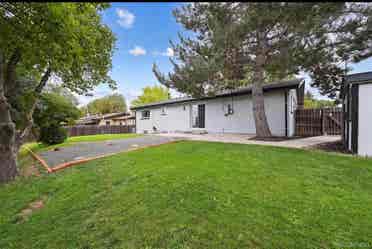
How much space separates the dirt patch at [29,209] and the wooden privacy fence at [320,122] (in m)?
11.9

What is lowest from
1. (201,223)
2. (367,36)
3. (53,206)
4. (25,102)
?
(53,206)

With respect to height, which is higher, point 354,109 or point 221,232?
point 354,109

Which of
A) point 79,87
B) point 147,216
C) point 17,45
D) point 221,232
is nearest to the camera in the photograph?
point 221,232

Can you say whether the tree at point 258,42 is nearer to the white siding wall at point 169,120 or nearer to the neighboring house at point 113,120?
the white siding wall at point 169,120

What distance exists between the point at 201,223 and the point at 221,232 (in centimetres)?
27

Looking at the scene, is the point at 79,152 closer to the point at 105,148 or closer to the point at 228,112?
the point at 105,148

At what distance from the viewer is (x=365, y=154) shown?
5.28 m

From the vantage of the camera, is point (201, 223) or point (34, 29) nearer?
point (201, 223)

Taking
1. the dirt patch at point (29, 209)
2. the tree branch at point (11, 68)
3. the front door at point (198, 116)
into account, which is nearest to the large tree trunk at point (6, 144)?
the tree branch at point (11, 68)

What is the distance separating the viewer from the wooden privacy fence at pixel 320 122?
10.2 m

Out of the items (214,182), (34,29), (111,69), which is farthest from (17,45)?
(214,182)

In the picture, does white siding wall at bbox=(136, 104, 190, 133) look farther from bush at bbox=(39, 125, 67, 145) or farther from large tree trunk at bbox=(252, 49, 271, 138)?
bush at bbox=(39, 125, 67, 145)

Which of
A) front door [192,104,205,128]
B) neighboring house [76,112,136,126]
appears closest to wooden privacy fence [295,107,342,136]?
front door [192,104,205,128]

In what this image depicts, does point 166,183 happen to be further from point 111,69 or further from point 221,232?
point 111,69
